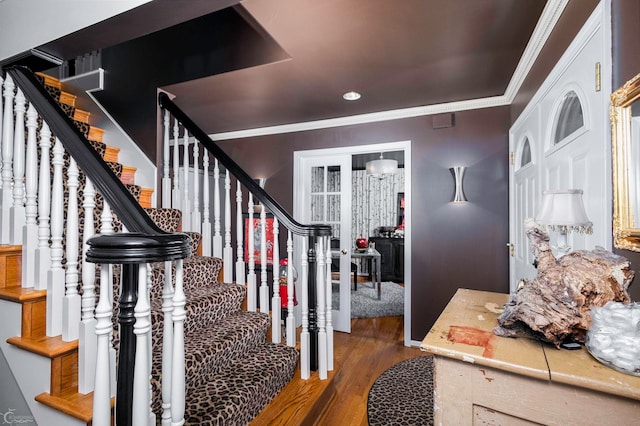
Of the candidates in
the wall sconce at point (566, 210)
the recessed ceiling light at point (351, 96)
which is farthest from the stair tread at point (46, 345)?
the recessed ceiling light at point (351, 96)

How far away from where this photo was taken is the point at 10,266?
146cm

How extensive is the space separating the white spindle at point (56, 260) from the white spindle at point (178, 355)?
2.40 feet

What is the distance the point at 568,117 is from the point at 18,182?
2.79 metres

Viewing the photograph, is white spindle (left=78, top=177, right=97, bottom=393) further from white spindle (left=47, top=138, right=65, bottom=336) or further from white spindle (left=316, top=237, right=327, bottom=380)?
white spindle (left=316, top=237, right=327, bottom=380)

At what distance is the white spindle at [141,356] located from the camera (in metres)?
0.85

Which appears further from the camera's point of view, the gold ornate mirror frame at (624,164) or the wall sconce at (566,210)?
the wall sconce at (566,210)

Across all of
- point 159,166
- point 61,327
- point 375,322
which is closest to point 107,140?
point 159,166

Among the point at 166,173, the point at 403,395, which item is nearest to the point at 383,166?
the point at 166,173

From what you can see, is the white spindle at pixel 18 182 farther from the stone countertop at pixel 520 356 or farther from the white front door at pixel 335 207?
the white front door at pixel 335 207

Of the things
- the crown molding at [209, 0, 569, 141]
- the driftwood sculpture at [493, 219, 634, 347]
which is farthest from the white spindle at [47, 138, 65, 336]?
the crown molding at [209, 0, 569, 141]

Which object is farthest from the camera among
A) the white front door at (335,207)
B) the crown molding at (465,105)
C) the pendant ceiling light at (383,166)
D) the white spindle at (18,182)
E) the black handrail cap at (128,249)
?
Result: the pendant ceiling light at (383,166)

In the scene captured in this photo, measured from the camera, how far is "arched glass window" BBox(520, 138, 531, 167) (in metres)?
2.32

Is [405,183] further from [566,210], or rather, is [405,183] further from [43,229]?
[43,229]

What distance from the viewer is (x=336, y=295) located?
368 cm
